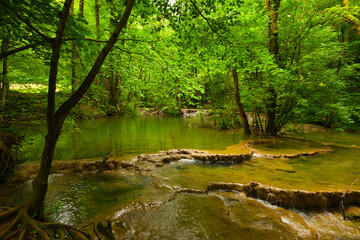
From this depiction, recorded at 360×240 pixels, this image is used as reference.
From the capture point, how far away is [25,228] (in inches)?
78.6

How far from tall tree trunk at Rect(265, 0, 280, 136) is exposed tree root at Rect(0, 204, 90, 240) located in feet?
33.2

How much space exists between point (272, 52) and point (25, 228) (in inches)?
483

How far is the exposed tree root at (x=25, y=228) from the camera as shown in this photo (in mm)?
1933

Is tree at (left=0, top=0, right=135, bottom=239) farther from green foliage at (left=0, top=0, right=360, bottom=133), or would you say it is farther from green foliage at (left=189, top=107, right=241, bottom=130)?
green foliage at (left=189, top=107, right=241, bottom=130)

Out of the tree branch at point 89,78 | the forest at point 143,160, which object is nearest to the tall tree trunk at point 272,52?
the forest at point 143,160

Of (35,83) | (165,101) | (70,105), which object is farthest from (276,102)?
(35,83)

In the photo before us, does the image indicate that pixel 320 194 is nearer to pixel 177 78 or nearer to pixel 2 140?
pixel 177 78

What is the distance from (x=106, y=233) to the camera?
1894mm

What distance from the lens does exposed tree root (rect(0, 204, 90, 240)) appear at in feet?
6.34

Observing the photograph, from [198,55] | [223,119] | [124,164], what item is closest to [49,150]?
[198,55]

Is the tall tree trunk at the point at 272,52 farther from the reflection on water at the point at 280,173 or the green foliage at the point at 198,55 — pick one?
the reflection on water at the point at 280,173

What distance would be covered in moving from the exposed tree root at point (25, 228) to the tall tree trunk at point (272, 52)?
10.1 metres

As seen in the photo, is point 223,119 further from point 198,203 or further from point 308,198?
point 198,203

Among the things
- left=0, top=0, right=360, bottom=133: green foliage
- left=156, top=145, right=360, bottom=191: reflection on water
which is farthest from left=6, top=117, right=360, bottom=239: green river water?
left=0, top=0, right=360, bottom=133: green foliage
